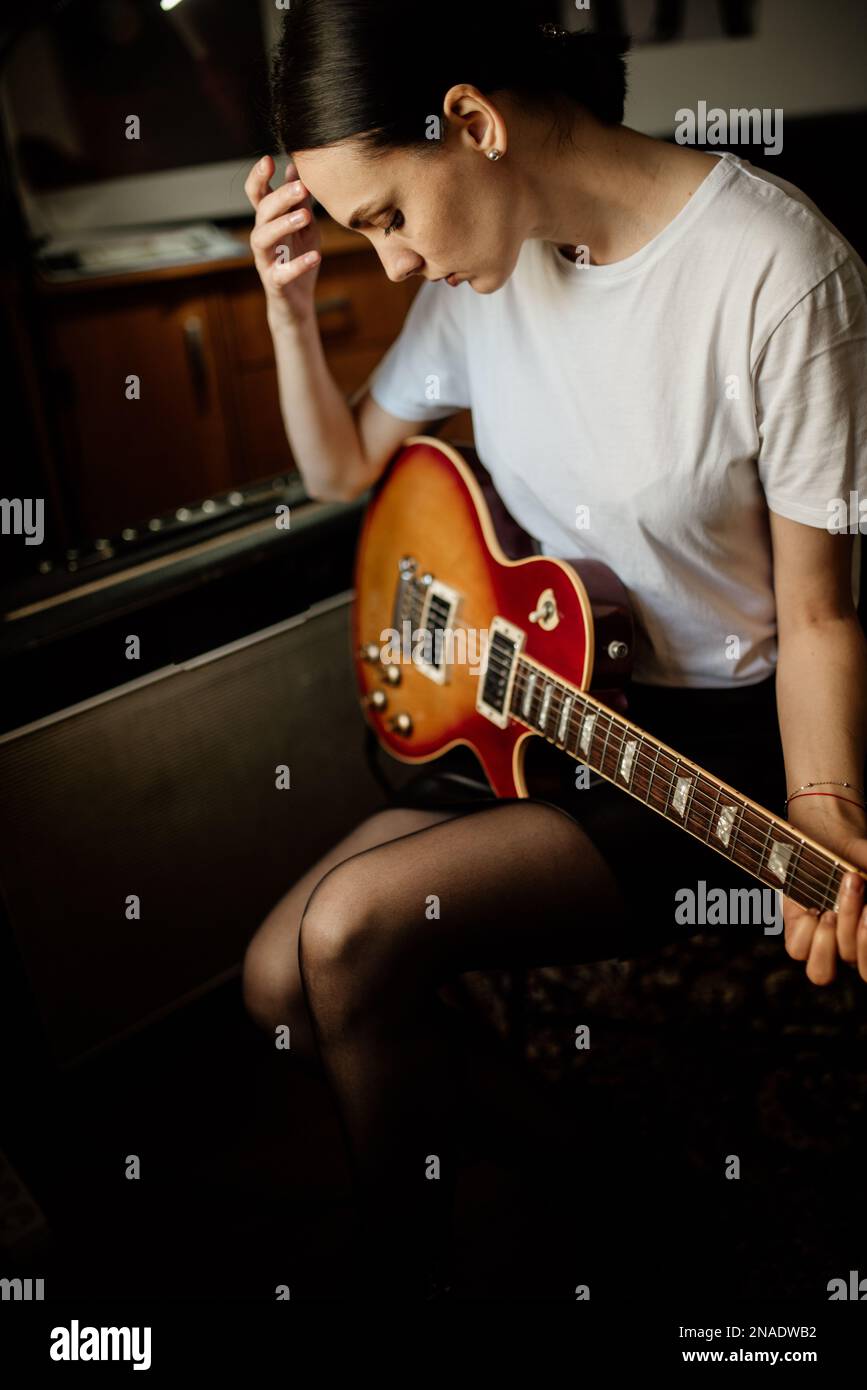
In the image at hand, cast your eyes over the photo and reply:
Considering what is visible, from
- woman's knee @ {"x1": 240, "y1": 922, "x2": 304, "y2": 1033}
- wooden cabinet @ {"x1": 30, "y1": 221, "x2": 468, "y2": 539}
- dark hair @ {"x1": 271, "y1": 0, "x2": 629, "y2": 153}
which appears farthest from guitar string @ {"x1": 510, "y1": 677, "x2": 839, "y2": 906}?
wooden cabinet @ {"x1": 30, "y1": 221, "x2": 468, "y2": 539}

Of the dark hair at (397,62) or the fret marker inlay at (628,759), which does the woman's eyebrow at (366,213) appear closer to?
the dark hair at (397,62)

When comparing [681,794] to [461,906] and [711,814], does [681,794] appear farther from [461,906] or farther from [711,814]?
[461,906]

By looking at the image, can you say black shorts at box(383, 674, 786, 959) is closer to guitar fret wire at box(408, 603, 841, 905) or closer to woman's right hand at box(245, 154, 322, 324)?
guitar fret wire at box(408, 603, 841, 905)

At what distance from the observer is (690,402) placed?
102 cm

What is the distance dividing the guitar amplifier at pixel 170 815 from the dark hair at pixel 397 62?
74cm

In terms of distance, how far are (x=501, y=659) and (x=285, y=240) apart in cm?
51

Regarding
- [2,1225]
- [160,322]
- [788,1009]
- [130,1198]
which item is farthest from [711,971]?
[160,322]

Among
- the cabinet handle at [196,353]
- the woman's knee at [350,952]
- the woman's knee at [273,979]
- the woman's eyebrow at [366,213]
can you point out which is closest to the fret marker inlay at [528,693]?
the woman's knee at [350,952]

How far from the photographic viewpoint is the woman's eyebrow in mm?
977

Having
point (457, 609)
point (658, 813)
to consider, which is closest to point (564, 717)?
point (658, 813)

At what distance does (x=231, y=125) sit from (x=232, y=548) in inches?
78.7

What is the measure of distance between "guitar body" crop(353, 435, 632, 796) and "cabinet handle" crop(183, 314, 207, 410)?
154 centimetres

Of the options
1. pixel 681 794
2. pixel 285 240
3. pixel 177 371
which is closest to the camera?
pixel 681 794
